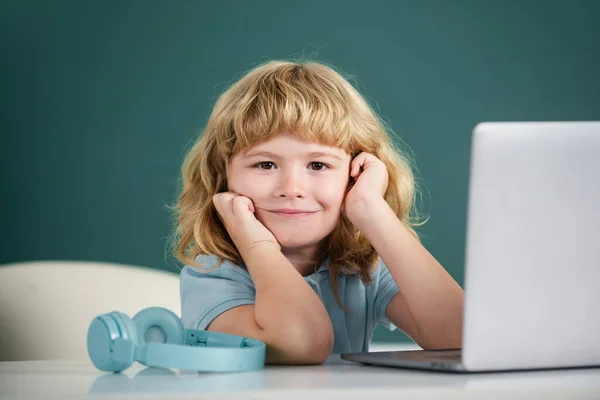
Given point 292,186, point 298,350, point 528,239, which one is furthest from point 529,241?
point 292,186

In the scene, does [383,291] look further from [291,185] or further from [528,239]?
[528,239]

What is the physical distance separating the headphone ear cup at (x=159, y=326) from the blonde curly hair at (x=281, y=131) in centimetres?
31

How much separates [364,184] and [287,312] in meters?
0.28

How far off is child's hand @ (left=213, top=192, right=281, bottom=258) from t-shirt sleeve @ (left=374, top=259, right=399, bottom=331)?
26 centimetres

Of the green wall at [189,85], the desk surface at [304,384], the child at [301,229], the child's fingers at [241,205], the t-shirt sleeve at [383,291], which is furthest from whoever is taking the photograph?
the green wall at [189,85]

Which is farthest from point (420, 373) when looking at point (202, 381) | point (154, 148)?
point (154, 148)

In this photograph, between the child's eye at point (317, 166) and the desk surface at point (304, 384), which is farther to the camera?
the child's eye at point (317, 166)

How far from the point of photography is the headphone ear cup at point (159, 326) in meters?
0.83

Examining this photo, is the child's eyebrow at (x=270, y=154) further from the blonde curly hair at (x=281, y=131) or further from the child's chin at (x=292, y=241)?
the child's chin at (x=292, y=241)

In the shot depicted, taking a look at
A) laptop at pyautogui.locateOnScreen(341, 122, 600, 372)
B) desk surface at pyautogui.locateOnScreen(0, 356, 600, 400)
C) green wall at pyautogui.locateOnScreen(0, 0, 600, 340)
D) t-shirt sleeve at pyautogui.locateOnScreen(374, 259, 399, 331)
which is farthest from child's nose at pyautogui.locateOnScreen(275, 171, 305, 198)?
green wall at pyautogui.locateOnScreen(0, 0, 600, 340)

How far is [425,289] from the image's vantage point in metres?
1.05

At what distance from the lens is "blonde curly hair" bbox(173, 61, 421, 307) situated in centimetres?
114

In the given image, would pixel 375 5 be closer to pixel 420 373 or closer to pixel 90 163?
pixel 90 163

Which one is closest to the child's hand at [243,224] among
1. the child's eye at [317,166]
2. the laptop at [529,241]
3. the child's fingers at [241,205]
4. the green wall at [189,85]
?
the child's fingers at [241,205]
